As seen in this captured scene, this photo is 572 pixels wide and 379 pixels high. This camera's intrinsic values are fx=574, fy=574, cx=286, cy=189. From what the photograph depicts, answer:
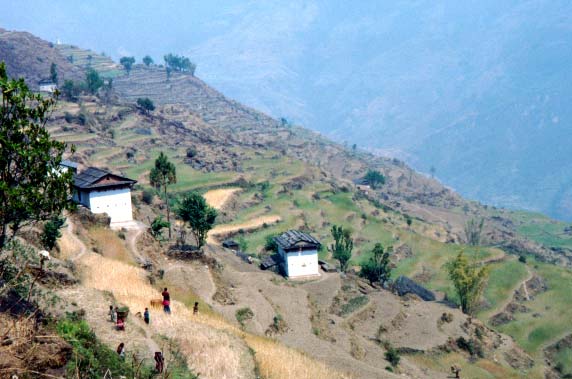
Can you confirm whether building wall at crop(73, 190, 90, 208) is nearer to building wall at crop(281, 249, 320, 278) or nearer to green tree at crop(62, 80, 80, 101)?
building wall at crop(281, 249, 320, 278)

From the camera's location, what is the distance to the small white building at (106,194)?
56844 millimetres

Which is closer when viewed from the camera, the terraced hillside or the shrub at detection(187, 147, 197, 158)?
the terraced hillside

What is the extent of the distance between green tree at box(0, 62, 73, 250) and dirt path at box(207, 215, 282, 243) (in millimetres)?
69766

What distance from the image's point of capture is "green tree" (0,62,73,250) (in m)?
20.1

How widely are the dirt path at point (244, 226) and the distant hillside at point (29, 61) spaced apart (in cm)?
9588

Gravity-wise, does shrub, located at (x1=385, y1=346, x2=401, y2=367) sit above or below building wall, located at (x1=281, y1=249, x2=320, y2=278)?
below

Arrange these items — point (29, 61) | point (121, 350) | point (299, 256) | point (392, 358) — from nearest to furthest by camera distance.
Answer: point (121, 350)
point (392, 358)
point (299, 256)
point (29, 61)

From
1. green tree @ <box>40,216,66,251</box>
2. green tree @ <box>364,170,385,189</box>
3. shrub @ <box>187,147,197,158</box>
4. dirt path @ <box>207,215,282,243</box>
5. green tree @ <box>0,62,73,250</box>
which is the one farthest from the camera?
green tree @ <box>364,170,385,189</box>

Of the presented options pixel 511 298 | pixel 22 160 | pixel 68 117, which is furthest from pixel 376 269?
pixel 68 117

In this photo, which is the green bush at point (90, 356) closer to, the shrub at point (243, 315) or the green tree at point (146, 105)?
the shrub at point (243, 315)

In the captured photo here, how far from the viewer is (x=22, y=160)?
67.9 feet

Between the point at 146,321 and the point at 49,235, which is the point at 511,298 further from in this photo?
the point at 146,321

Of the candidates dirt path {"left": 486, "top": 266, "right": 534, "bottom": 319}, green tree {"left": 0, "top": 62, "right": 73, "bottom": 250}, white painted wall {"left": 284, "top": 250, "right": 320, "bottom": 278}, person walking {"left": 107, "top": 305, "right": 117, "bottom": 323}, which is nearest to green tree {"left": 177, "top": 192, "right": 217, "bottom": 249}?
white painted wall {"left": 284, "top": 250, "right": 320, "bottom": 278}

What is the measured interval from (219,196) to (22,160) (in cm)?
8713
